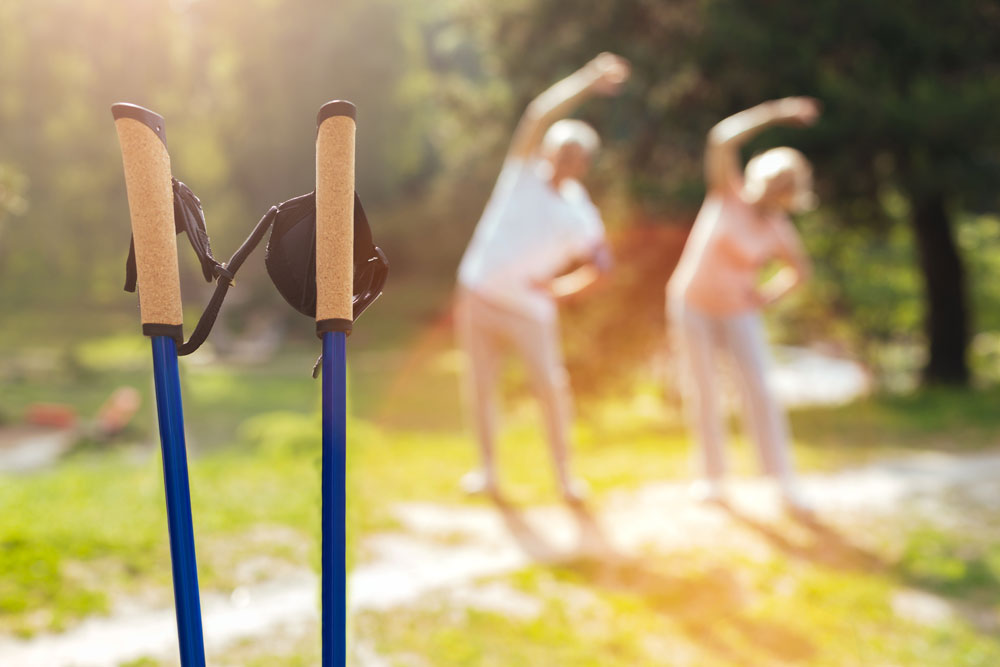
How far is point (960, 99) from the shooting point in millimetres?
8891

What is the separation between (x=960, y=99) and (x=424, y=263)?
23.5 m

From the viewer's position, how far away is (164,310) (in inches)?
48.8

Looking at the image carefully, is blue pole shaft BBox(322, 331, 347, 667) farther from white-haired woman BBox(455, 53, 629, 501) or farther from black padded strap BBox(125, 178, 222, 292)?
white-haired woman BBox(455, 53, 629, 501)

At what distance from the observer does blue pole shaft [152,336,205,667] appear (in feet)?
3.95

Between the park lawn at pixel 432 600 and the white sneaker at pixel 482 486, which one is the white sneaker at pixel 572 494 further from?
the white sneaker at pixel 482 486

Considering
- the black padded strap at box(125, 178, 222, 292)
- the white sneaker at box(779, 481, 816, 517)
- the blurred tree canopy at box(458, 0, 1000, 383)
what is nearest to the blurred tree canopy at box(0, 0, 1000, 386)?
the blurred tree canopy at box(458, 0, 1000, 383)

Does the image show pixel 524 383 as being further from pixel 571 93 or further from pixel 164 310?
pixel 164 310

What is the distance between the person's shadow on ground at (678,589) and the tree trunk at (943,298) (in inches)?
361

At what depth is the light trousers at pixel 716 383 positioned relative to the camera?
5102 millimetres

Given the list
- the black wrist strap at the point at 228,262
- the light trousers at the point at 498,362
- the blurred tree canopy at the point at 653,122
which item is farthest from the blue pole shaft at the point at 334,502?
the blurred tree canopy at the point at 653,122

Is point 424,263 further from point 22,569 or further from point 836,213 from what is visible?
point 22,569

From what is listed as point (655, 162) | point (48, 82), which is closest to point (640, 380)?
point (655, 162)

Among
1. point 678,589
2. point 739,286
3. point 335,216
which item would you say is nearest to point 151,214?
point 335,216

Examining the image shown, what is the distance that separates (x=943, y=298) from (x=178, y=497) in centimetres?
1276
